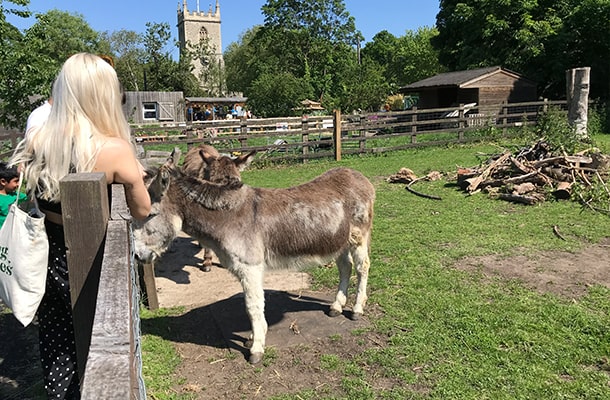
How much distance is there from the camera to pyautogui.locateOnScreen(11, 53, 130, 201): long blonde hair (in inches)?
74.6

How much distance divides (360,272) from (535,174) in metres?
6.38

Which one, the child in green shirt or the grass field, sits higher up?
the child in green shirt

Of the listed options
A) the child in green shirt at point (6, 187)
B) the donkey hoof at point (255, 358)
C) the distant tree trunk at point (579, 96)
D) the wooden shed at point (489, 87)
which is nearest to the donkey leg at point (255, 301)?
the donkey hoof at point (255, 358)

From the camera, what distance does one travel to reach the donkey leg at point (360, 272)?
14.2 feet

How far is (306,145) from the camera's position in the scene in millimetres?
14547

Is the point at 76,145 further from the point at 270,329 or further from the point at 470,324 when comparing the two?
the point at 470,324

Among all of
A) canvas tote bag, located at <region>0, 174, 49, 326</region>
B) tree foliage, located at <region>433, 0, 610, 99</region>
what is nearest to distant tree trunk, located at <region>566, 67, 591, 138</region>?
tree foliage, located at <region>433, 0, 610, 99</region>

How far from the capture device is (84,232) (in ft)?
5.67

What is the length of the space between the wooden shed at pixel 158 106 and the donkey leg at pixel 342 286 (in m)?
36.0

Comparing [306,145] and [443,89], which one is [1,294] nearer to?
[306,145]

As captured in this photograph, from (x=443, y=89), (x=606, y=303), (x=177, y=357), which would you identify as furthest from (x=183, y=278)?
(x=443, y=89)

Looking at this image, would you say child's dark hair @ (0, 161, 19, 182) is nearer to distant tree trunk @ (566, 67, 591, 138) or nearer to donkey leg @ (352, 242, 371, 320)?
donkey leg @ (352, 242, 371, 320)

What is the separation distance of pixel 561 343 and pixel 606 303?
105cm

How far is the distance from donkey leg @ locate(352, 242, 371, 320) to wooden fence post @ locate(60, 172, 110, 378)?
9.11 feet
